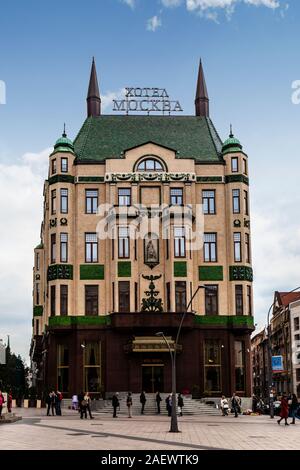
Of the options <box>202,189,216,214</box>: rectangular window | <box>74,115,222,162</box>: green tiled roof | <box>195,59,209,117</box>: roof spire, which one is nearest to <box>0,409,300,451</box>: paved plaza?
<box>202,189,216,214</box>: rectangular window

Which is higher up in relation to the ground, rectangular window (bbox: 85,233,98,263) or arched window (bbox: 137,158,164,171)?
arched window (bbox: 137,158,164,171)

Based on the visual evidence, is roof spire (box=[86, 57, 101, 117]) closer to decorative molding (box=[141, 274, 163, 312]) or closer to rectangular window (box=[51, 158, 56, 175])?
rectangular window (box=[51, 158, 56, 175])

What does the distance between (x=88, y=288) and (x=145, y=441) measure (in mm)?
36044

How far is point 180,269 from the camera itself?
212 ft

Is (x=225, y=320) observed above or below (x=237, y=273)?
below

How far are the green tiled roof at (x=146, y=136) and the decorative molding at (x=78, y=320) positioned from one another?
14.3 metres

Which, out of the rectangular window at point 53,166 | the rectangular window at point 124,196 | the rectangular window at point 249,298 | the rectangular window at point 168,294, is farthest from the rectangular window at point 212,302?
the rectangular window at point 53,166

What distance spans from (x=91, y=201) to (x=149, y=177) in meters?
5.61

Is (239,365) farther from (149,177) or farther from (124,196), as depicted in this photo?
(149,177)

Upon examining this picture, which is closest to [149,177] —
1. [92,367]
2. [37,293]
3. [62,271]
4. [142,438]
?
[62,271]

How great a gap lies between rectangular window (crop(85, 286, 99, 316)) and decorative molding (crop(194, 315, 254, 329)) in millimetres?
8883

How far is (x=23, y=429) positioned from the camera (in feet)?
122

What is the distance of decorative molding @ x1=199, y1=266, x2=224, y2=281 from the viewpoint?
66125 millimetres
